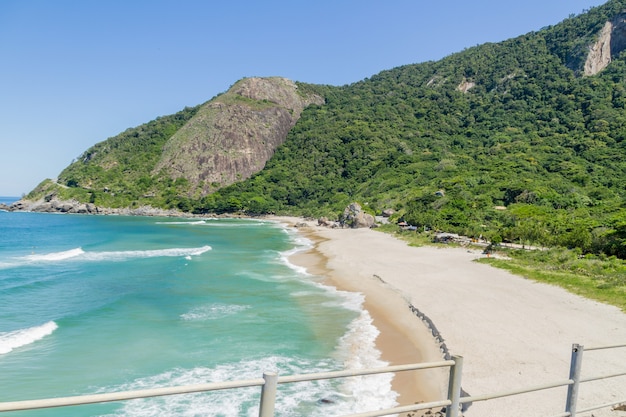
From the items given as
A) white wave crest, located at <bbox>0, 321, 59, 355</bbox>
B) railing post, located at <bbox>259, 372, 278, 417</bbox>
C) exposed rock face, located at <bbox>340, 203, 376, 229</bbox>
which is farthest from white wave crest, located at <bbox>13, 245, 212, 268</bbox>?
railing post, located at <bbox>259, 372, 278, 417</bbox>

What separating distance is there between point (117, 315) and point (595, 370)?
Answer: 18623mm

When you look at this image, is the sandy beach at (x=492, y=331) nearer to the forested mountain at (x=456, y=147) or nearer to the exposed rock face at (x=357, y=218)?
the forested mountain at (x=456, y=147)

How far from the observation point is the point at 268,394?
289 centimetres

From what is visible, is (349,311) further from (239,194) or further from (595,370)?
(239,194)

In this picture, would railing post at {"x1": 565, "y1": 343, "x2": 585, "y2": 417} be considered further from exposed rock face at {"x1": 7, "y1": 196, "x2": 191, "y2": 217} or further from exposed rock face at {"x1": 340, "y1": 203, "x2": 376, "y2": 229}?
exposed rock face at {"x1": 7, "y1": 196, "x2": 191, "y2": 217}

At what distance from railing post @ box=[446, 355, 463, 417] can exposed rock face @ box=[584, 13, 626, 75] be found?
150473 mm

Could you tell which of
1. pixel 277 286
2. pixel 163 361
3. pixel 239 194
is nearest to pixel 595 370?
pixel 163 361

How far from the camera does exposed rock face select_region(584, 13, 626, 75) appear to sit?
4879 inches

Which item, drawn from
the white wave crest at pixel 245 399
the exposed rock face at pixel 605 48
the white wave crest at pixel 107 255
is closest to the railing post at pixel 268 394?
the white wave crest at pixel 245 399

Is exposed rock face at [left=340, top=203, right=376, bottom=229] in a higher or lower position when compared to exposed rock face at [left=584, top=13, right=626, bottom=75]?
lower

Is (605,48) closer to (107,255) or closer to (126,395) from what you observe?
(107,255)

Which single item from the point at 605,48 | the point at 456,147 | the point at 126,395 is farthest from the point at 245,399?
the point at 605,48

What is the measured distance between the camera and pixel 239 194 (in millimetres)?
117750

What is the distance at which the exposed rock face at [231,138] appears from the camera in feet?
439
